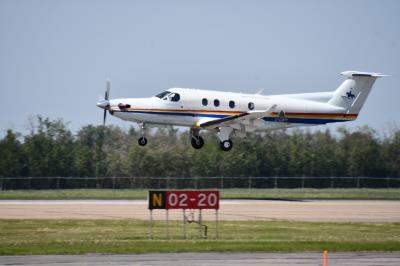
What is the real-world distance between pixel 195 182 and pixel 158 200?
39.9 metres

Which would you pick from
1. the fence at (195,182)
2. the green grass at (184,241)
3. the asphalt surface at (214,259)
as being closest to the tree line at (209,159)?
the fence at (195,182)

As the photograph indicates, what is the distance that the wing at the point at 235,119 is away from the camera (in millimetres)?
54625

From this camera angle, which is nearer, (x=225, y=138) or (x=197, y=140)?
(x=225, y=138)

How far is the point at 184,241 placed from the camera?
35062 millimetres

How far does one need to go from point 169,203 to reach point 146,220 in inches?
357

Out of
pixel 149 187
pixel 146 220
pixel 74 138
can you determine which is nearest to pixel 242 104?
pixel 146 220

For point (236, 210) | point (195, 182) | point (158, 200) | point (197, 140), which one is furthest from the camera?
point (195, 182)

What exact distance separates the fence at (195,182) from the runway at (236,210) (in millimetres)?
17372

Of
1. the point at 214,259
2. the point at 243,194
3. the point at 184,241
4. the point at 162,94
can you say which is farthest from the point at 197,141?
the point at 214,259

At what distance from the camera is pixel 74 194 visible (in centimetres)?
6575

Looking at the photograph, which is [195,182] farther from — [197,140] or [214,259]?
[214,259]

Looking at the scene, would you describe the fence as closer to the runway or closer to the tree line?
the tree line

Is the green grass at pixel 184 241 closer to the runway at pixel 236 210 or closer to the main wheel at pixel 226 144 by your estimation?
the runway at pixel 236 210

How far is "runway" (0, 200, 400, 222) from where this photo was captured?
150ft
